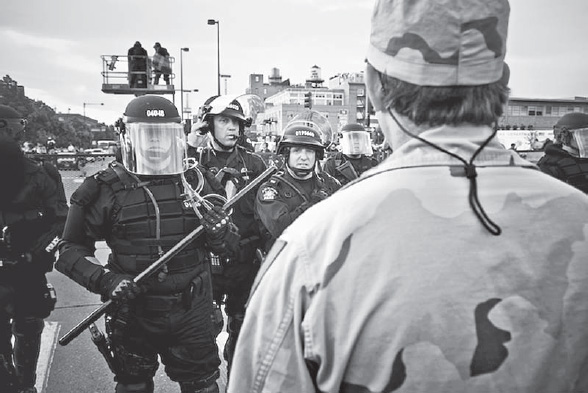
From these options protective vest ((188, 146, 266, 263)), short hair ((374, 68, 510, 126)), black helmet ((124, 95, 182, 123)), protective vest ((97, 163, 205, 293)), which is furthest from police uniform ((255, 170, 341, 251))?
short hair ((374, 68, 510, 126))

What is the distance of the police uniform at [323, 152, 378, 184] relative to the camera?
26.1ft

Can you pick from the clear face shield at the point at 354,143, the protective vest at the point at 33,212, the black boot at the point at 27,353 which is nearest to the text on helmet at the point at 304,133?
the protective vest at the point at 33,212

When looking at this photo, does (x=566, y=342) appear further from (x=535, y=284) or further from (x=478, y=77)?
(x=478, y=77)

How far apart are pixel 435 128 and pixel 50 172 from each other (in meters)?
3.90

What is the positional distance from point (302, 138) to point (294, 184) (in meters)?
0.45

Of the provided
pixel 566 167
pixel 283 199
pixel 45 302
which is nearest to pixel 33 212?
pixel 45 302

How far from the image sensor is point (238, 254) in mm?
4262

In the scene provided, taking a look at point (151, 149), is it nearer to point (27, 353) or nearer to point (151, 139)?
point (151, 139)

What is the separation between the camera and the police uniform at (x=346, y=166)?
26.1ft

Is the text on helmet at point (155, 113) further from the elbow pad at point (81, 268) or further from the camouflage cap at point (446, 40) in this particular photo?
the camouflage cap at point (446, 40)

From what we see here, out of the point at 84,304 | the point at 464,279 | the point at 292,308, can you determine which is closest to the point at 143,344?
the point at 292,308

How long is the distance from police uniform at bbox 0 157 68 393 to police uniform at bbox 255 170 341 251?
1716 millimetres

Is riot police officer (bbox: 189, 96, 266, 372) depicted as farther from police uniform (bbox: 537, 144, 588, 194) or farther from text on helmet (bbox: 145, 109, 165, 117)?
police uniform (bbox: 537, 144, 588, 194)

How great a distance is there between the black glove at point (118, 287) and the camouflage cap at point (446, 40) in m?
2.35
